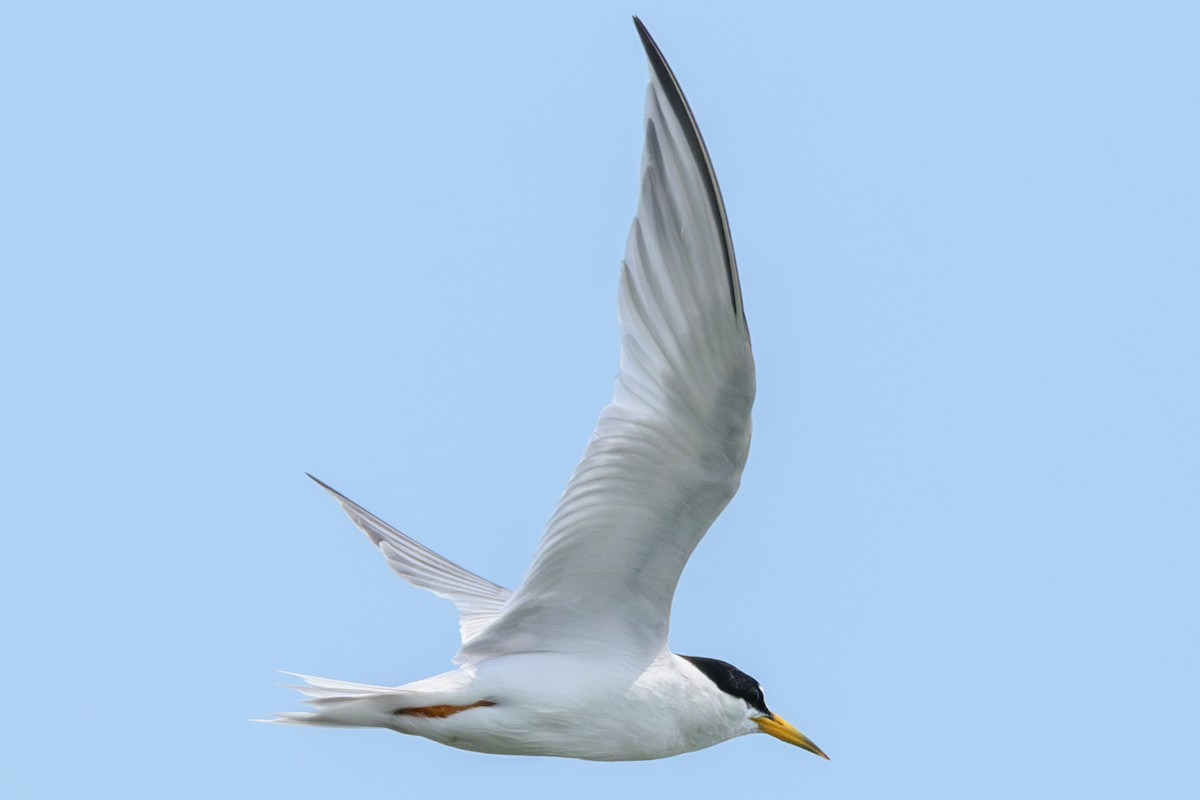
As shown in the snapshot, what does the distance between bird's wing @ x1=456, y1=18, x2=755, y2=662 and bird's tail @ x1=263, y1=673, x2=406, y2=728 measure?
54 cm

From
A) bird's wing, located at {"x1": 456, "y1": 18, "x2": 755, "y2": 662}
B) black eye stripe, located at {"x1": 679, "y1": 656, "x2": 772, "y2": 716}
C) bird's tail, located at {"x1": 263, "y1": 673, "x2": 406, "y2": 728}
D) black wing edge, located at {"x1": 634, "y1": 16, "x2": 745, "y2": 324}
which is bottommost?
bird's tail, located at {"x1": 263, "y1": 673, "x2": 406, "y2": 728}

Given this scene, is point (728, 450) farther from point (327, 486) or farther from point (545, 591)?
point (327, 486)

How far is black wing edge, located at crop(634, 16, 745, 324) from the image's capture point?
16.2 ft

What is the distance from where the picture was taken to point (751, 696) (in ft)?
23.0

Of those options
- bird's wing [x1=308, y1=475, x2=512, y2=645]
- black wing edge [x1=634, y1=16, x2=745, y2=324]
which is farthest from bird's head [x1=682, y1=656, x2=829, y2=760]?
black wing edge [x1=634, y1=16, x2=745, y2=324]

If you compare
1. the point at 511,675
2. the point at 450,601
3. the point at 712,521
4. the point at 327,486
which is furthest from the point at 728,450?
the point at 327,486

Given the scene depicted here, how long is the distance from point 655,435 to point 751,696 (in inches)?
67.9

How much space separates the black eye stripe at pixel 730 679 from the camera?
22.7 ft

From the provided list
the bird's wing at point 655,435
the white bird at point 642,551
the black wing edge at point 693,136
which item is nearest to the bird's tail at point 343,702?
the white bird at point 642,551

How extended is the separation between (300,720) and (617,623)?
1404 mm

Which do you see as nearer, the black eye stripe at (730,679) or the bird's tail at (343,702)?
the bird's tail at (343,702)

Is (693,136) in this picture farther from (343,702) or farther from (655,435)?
(343,702)

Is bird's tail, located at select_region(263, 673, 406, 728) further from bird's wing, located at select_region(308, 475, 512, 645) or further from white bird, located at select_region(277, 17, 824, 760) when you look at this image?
bird's wing, located at select_region(308, 475, 512, 645)

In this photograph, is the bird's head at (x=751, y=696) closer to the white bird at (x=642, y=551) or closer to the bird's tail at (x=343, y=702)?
the white bird at (x=642, y=551)
